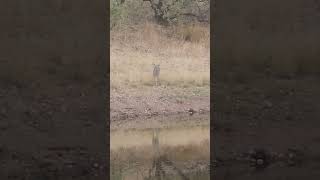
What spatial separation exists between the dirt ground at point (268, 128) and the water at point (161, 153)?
0.20 meters

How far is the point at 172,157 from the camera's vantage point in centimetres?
887

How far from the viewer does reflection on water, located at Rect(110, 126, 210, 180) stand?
8.05 meters

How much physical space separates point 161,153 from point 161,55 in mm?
4515

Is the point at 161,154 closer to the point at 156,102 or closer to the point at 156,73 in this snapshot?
the point at 156,102

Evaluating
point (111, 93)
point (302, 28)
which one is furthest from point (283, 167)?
point (302, 28)

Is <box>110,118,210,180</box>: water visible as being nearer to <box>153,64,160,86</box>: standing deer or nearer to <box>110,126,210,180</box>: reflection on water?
<box>110,126,210,180</box>: reflection on water

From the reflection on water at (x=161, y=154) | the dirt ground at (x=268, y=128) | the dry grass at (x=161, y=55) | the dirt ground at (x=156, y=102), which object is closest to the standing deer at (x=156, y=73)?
the dry grass at (x=161, y=55)

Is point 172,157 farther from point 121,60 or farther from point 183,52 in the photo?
point 183,52

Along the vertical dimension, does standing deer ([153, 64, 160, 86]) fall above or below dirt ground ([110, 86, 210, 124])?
above

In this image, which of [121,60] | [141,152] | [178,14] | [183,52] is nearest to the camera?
[141,152]

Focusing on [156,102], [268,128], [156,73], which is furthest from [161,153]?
[156,73]

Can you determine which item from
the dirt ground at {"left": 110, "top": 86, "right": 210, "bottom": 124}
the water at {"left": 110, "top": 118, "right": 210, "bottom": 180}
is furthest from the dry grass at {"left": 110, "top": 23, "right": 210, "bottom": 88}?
the water at {"left": 110, "top": 118, "right": 210, "bottom": 180}
